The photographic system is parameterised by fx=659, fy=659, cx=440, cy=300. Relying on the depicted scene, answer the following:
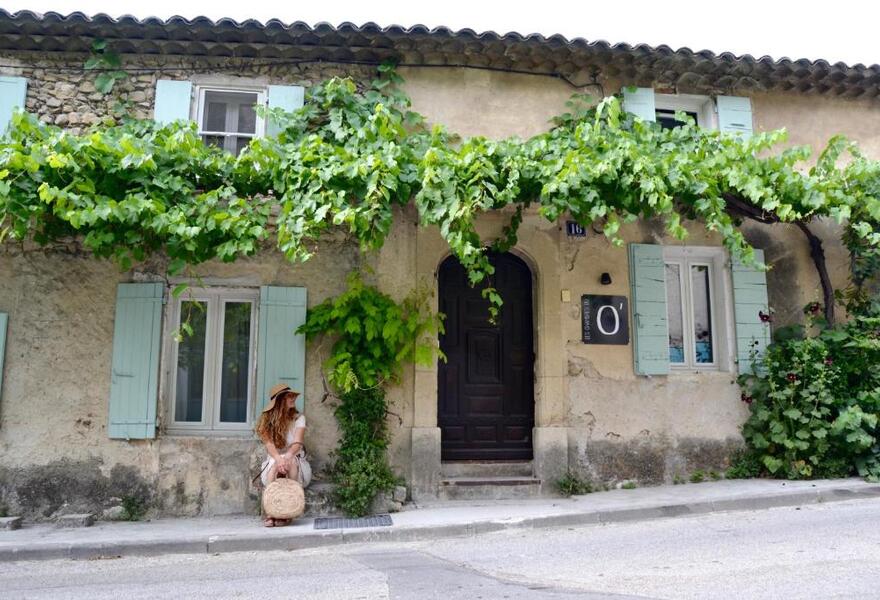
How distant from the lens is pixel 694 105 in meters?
8.71

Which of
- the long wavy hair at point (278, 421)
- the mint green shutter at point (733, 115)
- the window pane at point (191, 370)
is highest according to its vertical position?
the mint green shutter at point (733, 115)

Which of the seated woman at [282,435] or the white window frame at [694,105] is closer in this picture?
the seated woman at [282,435]

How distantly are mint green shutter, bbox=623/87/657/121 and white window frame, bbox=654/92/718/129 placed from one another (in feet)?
1.05

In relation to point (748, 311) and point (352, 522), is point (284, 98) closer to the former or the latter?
point (352, 522)

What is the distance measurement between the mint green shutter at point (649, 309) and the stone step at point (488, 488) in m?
1.86

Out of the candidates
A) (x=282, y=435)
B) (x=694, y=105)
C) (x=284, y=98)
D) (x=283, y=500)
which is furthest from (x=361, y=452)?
(x=694, y=105)

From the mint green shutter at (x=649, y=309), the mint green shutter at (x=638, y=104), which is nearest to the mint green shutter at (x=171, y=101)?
the mint green shutter at (x=638, y=104)

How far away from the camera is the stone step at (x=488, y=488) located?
729cm

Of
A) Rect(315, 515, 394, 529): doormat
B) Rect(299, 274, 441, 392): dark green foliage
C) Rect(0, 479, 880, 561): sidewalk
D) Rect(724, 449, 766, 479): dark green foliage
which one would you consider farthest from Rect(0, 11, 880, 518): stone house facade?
Rect(315, 515, 394, 529): doormat

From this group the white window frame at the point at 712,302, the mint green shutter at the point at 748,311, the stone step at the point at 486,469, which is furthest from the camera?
the white window frame at the point at 712,302

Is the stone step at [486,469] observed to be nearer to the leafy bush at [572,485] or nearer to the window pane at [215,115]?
the leafy bush at [572,485]

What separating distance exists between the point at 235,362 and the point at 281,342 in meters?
0.72

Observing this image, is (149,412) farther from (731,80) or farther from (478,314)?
(731,80)

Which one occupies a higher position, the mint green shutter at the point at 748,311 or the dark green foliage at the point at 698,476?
the mint green shutter at the point at 748,311
